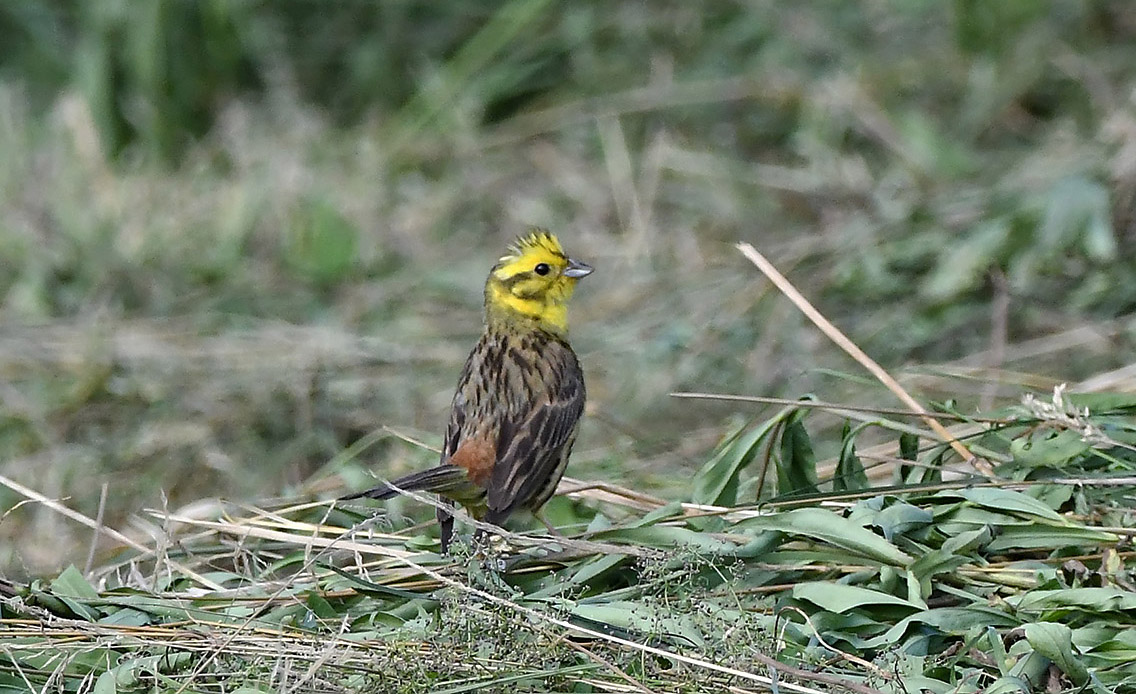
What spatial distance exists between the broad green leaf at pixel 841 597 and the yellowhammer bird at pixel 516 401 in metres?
0.68

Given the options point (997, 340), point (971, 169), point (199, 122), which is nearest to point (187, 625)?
point (997, 340)

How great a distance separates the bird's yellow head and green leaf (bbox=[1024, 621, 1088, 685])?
185 cm

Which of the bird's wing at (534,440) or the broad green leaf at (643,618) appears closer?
the broad green leaf at (643,618)

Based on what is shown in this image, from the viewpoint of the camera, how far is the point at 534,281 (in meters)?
4.37

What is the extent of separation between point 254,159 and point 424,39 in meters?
1.23

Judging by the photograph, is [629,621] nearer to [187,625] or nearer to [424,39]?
[187,625]

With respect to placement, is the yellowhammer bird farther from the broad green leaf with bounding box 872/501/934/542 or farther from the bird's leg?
the broad green leaf with bounding box 872/501/934/542

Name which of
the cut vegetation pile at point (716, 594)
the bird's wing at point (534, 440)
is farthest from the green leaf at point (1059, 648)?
the bird's wing at point (534, 440)

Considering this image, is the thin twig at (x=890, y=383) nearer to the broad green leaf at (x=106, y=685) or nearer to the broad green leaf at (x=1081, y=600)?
the broad green leaf at (x=1081, y=600)

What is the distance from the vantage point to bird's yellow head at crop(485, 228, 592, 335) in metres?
4.37

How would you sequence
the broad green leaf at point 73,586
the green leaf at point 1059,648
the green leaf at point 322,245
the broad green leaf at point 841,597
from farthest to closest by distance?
the green leaf at point 322,245 < the broad green leaf at point 73,586 < the broad green leaf at point 841,597 < the green leaf at point 1059,648

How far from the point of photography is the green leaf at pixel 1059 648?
273 cm

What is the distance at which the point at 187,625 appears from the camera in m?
3.06

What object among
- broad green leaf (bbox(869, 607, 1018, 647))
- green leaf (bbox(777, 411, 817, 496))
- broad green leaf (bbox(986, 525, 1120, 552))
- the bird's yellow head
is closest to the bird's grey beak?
the bird's yellow head
